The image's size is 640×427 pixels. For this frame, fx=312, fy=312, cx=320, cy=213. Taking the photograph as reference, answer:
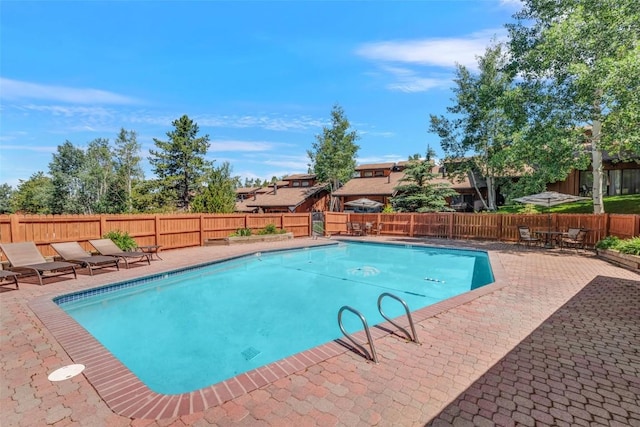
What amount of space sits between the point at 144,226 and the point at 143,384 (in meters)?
10.6

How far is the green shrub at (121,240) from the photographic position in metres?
10.9

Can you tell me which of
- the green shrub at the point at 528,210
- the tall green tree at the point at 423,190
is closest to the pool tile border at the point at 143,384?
the tall green tree at the point at 423,190

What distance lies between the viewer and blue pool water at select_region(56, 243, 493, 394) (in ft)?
15.9

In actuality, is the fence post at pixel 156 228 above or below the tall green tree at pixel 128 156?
below

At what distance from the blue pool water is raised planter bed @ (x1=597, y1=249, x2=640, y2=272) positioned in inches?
145

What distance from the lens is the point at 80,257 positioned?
8.80 metres

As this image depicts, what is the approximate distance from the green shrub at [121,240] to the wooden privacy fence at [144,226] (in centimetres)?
25

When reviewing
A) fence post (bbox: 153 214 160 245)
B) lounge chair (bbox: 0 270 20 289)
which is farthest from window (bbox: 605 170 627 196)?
lounge chair (bbox: 0 270 20 289)

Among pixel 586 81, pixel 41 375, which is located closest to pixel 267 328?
pixel 41 375

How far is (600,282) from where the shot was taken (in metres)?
7.34

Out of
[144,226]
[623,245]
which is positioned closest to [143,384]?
[144,226]

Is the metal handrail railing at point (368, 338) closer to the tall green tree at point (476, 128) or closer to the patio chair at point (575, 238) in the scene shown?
the patio chair at point (575, 238)

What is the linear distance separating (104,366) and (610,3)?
59.4ft

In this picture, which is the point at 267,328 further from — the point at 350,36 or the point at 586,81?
the point at 586,81
